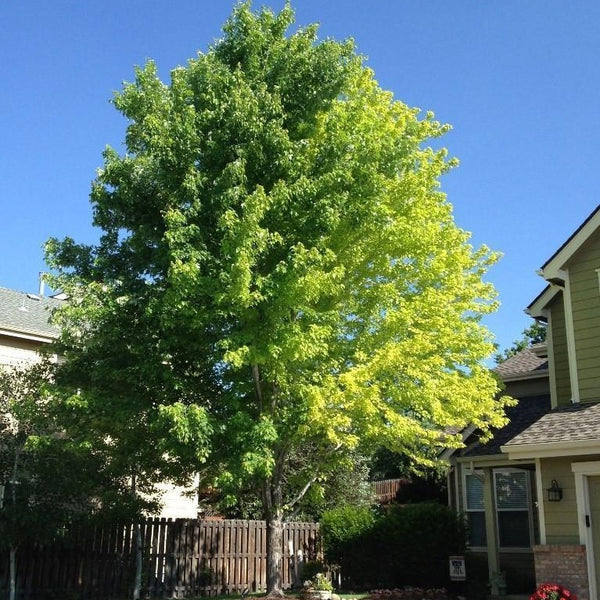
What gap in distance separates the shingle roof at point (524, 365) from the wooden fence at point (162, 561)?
7710 millimetres

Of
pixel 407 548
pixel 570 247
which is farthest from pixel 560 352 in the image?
pixel 407 548

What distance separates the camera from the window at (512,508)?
18891 mm

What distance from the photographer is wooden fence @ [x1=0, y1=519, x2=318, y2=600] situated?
16859 millimetres

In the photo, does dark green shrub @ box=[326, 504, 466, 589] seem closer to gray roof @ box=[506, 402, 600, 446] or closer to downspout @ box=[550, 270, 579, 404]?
gray roof @ box=[506, 402, 600, 446]

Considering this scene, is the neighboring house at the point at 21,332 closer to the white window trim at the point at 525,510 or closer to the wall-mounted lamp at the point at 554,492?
the white window trim at the point at 525,510

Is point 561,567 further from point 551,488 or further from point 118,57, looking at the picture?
point 118,57

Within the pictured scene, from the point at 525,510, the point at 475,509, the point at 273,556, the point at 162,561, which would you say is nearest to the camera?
the point at 273,556

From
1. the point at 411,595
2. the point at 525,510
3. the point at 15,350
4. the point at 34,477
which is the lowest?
the point at 411,595

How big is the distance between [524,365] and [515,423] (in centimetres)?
343

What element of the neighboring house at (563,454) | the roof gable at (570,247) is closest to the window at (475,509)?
the neighboring house at (563,454)

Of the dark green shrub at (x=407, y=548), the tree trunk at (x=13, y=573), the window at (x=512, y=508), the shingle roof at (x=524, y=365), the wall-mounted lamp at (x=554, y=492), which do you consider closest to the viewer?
the wall-mounted lamp at (x=554, y=492)

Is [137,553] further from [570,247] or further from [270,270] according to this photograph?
[570,247]

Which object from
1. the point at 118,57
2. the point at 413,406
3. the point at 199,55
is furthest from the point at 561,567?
the point at 118,57

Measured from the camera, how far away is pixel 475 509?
20109 mm
